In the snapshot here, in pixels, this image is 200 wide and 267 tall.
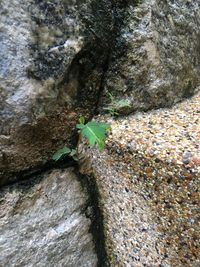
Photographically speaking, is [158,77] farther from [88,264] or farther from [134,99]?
[88,264]

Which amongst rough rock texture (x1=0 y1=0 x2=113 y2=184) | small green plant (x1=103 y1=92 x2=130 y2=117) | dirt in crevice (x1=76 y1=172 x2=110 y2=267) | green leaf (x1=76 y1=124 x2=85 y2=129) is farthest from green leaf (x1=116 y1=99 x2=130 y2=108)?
dirt in crevice (x1=76 y1=172 x2=110 y2=267)

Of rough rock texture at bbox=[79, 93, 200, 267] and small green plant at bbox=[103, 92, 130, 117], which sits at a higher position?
small green plant at bbox=[103, 92, 130, 117]

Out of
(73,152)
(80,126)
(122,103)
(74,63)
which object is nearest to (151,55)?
(122,103)

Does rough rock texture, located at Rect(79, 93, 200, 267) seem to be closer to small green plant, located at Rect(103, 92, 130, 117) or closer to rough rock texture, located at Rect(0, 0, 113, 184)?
small green plant, located at Rect(103, 92, 130, 117)

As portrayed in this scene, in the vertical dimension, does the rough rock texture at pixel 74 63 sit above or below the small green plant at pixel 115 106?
above

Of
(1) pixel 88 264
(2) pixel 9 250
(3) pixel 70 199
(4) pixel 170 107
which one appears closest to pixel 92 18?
(4) pixel 170 107

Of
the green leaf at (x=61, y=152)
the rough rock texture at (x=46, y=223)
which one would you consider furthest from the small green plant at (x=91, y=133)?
the rough rock texture at (x=46, y=223)

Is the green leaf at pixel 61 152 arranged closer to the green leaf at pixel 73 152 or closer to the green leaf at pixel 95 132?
the green leaf at pixel 73 152

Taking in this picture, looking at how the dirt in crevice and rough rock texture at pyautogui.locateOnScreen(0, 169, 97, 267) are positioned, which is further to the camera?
the dirt in crevice
